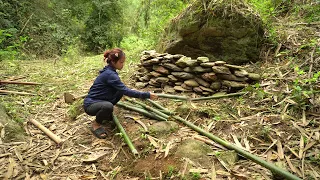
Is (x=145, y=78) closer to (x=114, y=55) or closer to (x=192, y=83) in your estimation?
(x=192, y=83)

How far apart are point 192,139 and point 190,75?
195 centimetres

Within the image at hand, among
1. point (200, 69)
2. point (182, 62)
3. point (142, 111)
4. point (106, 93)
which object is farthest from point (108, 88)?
point (200, 69)

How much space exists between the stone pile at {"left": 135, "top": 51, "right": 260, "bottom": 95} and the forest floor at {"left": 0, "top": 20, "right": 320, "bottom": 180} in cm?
32

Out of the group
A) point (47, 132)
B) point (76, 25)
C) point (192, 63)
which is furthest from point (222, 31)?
point (76, 25)

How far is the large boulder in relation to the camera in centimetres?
512

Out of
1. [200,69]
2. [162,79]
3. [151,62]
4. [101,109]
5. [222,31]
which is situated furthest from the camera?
[222,31]

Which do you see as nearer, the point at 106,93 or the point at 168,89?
the point at 106,93

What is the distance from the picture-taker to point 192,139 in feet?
9.52

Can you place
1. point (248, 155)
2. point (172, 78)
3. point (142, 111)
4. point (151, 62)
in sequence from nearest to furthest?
point (248, 155) → point (142, 111) → point (172, 78) → point (151, 62)

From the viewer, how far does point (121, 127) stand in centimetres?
322

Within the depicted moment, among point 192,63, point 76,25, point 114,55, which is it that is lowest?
point 76,25

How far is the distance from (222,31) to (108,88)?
328cm

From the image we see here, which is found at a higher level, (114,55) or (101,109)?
(114,55)

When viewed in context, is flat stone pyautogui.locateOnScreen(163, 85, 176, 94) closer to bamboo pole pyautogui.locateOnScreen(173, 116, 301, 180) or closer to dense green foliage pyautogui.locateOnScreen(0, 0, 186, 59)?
bamboo pole pyautogui.locateOnScreen(173, 116, 301, 180)
